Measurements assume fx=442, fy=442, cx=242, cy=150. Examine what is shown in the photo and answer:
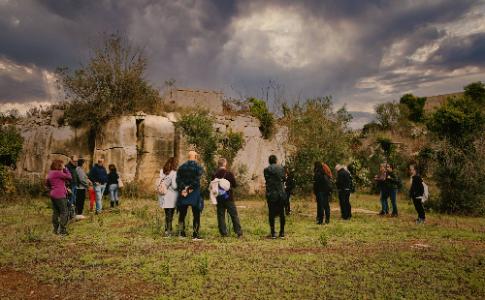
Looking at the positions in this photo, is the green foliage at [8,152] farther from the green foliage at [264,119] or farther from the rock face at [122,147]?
the green foliage at [264,119]

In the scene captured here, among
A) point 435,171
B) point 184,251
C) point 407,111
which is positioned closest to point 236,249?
point 184,251

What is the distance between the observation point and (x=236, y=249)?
8953 mm

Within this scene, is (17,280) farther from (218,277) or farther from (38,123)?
(38,123)

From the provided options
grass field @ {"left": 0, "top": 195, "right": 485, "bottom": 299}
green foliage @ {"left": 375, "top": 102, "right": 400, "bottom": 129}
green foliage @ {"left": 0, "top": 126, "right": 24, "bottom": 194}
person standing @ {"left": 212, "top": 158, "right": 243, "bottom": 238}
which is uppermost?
green foliage @ {"left": 375, "top": 102, "right": 400, "bottom": 129}

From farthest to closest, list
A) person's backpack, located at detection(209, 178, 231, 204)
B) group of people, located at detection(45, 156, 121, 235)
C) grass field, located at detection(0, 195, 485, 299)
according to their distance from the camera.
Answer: group of people, located at detection(45, 156, 121, 235) < person's backpack, located at detection(209, 178, 231, 204) < grass field, located at detection(0, 195, 485, 299)

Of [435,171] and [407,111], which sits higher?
[407,111]

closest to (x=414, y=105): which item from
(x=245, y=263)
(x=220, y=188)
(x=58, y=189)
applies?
(x=220, y=188)

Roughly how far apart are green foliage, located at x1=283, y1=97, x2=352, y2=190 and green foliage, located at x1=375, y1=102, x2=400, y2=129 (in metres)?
22.3

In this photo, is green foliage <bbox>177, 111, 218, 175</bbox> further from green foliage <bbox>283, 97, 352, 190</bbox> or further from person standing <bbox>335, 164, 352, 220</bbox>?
person standing <bbox>335, 164, 352, 220</bbox>

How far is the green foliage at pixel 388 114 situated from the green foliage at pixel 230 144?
25.9 meters

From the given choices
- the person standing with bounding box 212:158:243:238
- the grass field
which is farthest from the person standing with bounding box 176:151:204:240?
the grass field

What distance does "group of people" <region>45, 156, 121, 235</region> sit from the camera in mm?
10367

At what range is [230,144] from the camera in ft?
76.1

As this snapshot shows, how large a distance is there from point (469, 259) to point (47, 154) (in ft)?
64.8
